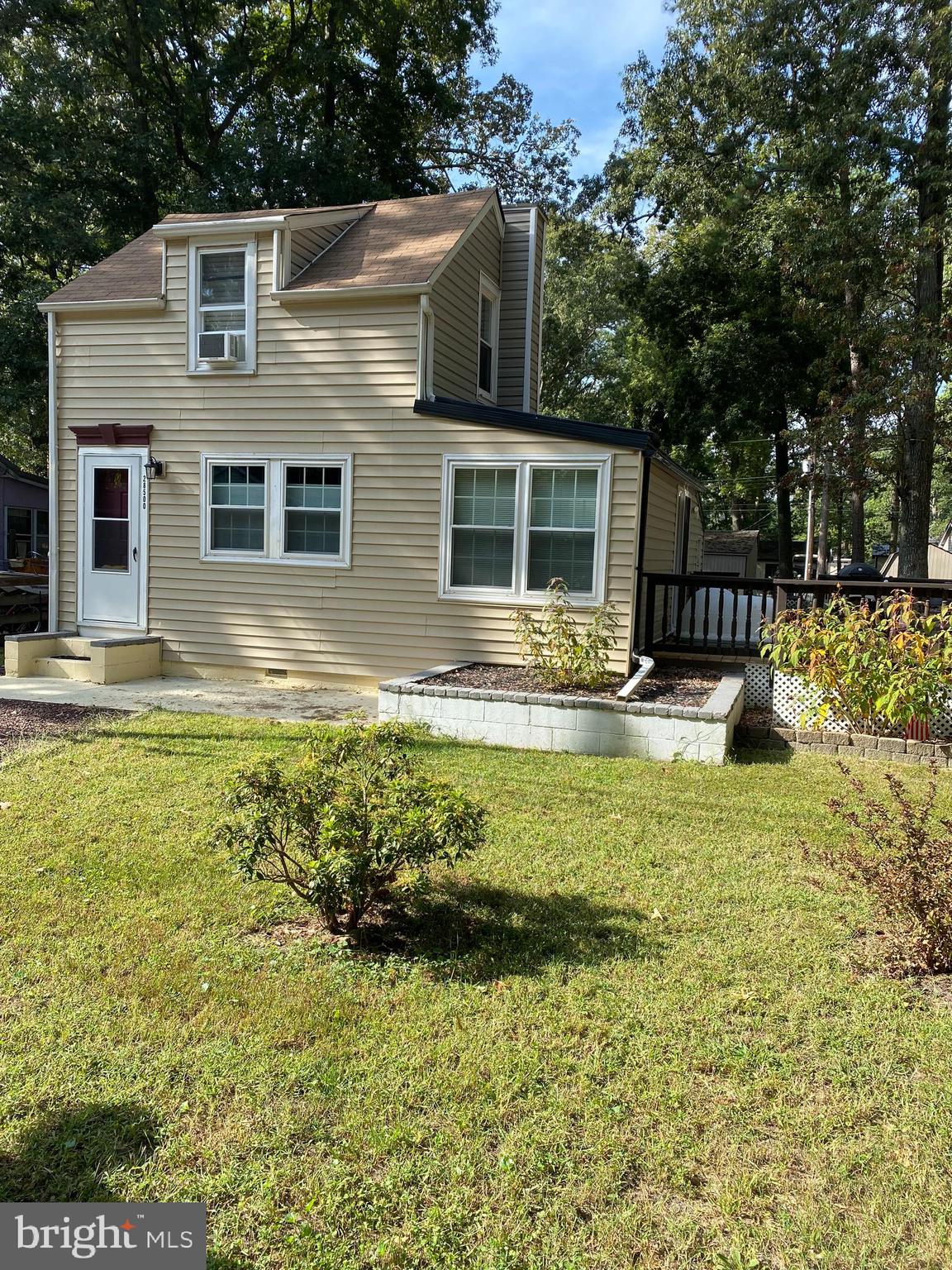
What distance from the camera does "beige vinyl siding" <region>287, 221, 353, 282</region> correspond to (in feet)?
33.5

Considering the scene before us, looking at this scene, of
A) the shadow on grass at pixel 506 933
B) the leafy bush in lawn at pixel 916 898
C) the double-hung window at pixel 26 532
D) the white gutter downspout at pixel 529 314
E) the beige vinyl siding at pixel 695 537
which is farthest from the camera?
the double-hung window at pixel 26 532

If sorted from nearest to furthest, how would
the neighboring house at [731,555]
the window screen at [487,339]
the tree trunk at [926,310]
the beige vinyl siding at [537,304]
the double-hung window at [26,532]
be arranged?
the window screen at [487,339], the beige vinyl siding at [537,304], the tree trunk at [926,310], the double-hung window at [26,532], the neighboring house at [731,555]

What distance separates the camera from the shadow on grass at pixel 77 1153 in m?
2.22

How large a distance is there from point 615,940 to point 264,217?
9.42 meters

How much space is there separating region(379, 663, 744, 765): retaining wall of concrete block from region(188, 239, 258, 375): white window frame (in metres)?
4.83

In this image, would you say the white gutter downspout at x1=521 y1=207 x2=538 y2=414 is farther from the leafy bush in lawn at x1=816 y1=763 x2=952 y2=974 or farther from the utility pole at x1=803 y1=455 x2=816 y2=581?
the leafy bush in lawn at x1=816 y1=763 x2=952 y2=974

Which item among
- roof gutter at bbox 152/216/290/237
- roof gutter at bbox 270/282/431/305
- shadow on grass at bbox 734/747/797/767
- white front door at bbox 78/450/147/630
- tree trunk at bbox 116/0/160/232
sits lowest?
shadow on grass at bbox 734/747/797/767

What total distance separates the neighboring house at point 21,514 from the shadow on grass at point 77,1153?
1660cm

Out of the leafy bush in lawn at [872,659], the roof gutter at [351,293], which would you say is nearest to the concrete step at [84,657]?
the roof gutter at [351,293]

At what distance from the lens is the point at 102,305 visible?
34.9ft

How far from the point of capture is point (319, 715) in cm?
857

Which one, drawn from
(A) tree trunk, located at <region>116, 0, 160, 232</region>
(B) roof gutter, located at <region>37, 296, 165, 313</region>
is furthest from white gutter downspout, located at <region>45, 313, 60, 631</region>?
(A) tree trunk, located at <region>116, 0, 160, 232</region>

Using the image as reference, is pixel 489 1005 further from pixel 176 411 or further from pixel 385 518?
pixel 176 411

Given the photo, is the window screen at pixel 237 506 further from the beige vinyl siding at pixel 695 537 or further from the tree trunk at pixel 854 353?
the tree trunk at pixel 854 353
